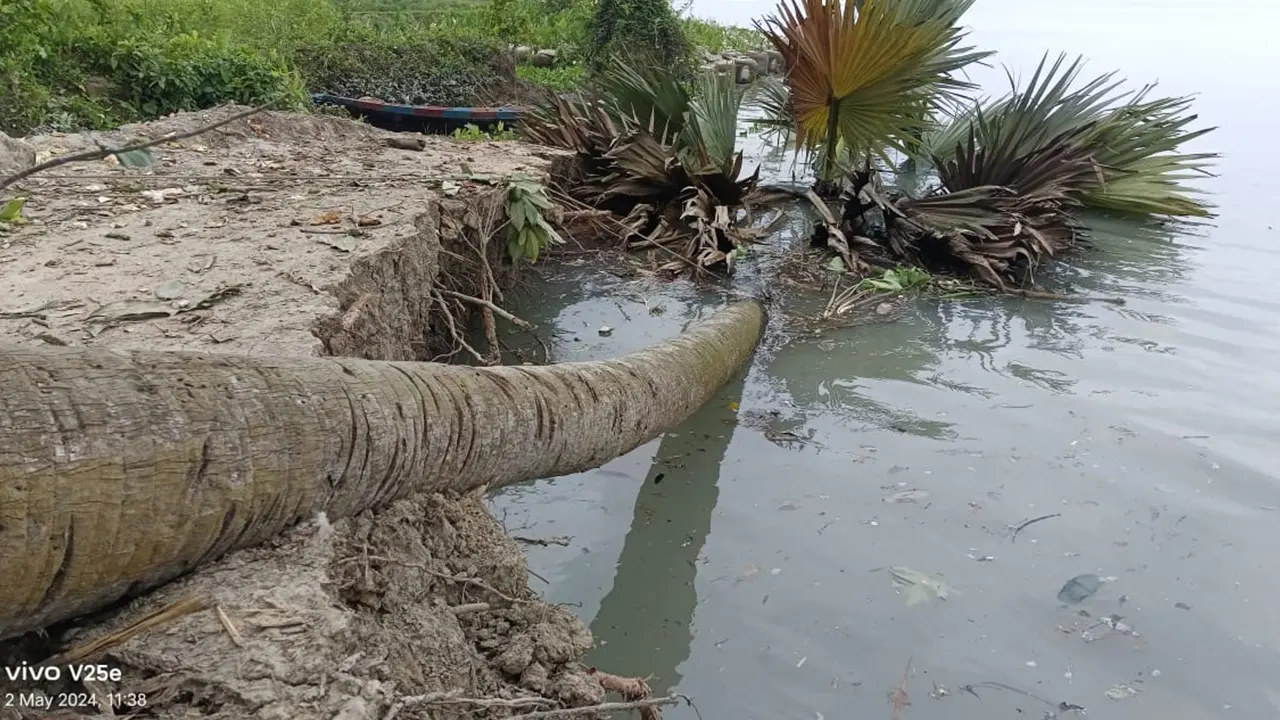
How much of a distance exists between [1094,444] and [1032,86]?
3.83 m

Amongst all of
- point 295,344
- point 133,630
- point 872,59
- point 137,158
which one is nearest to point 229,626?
→ point 133,630

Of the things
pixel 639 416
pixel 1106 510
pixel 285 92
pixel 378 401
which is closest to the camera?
pixel 378 401

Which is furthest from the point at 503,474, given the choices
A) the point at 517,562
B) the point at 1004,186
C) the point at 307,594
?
the point at 1004,186

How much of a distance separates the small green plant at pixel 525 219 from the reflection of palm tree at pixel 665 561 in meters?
1.38

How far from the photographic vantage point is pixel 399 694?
5.11 feet

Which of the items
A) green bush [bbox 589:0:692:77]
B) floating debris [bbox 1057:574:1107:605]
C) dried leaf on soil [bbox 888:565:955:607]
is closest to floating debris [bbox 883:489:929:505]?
dried leaf on soil [bbox 888:565:955:607]

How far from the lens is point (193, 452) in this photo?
153cm

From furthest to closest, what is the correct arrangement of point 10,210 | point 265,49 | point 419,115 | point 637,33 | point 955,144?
point 637,33, point 265,49, point 419,115, point 955,144, point 10,210

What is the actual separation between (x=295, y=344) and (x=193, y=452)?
1140 mm

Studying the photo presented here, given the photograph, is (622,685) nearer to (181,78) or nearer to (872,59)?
(872,59)

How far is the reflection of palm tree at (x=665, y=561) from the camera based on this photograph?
2908mm

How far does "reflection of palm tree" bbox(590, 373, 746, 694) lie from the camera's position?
114 inches

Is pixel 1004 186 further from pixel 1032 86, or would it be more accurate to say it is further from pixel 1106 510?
pixel 1106 510

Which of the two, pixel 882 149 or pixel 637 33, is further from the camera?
pixel 637 33
